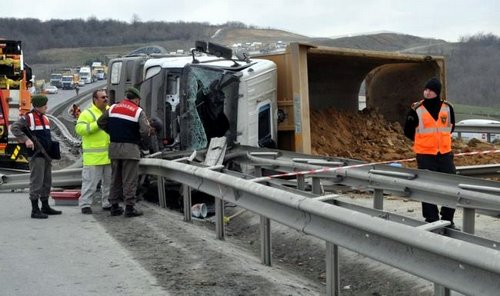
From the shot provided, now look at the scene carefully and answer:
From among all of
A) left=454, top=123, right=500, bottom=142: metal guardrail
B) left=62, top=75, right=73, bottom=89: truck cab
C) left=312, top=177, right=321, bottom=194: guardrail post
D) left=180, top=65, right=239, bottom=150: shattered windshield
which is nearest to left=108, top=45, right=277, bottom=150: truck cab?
left=180, top=65, right=239, bottom=150: shattered windshield

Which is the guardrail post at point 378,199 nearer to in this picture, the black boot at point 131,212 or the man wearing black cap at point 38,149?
the black boot at point 131,212

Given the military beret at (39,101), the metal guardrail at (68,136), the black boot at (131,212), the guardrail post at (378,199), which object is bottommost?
the metal guardrail at (68,136)

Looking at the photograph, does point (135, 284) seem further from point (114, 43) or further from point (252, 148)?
point (114, 43)

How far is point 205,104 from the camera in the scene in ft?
33.0

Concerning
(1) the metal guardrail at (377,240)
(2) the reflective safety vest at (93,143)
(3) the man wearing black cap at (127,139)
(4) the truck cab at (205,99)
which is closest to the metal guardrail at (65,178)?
(2) the reflective safety vest at (93,143)

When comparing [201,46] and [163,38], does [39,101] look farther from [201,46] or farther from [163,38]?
[163,38]

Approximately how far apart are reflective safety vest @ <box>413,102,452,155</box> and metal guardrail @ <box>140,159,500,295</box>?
90.5 inches

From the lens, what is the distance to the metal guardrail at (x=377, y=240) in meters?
3.60

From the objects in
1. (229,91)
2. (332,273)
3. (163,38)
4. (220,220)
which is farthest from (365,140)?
(163,38)

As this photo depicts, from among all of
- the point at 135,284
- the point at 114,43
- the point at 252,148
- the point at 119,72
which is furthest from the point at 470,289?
the point at 114,43

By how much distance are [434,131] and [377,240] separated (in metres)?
3.46

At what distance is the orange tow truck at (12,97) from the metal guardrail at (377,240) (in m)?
10.6

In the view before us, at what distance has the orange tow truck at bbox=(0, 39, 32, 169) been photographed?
53.2 ft

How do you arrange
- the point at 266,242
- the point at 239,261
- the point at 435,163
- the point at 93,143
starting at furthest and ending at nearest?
1. the point at 93,143
2. the point at 435,163
3. the point at 266,242
4. the point at 239,261
